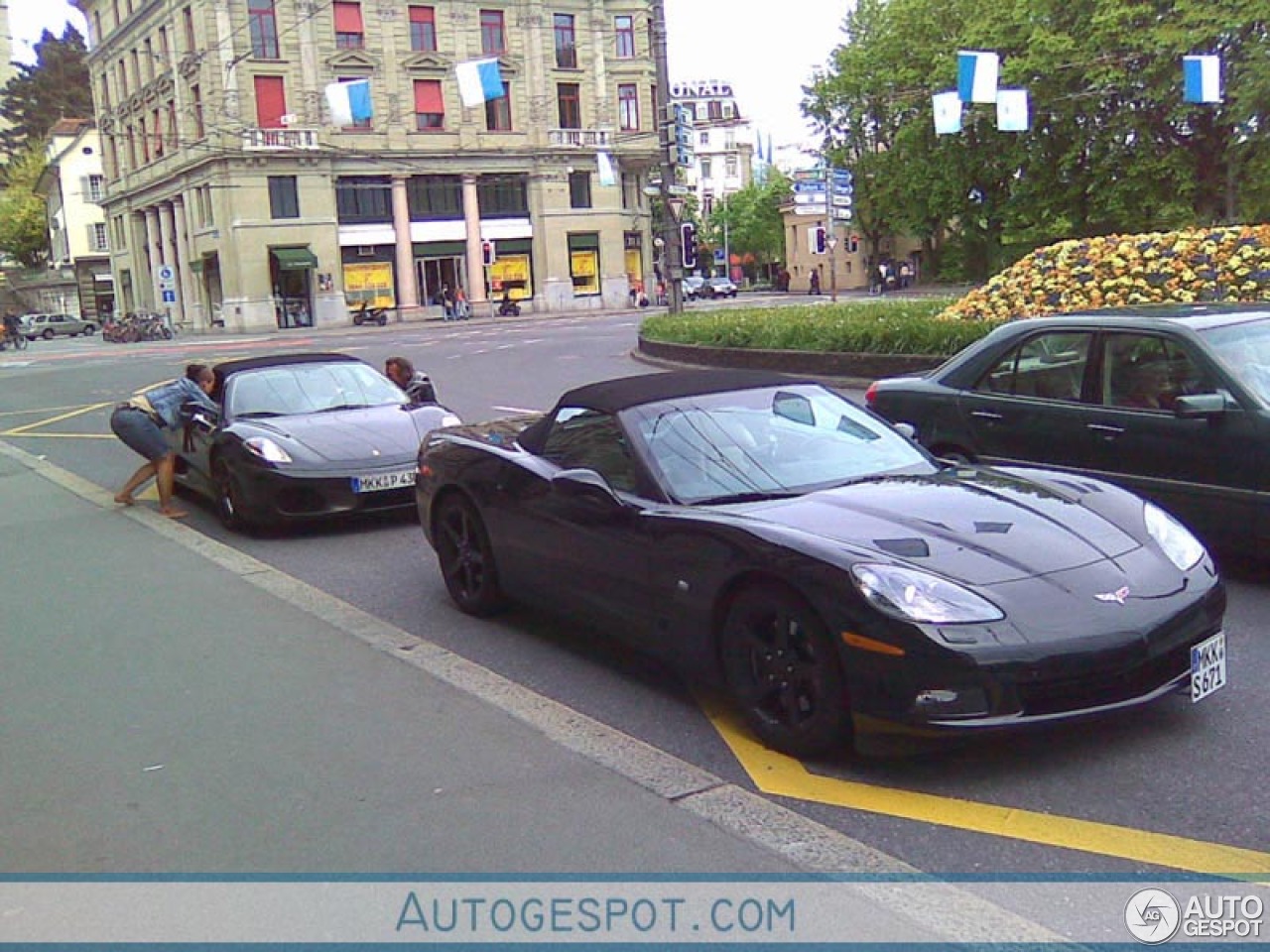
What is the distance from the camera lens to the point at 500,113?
61781 mm

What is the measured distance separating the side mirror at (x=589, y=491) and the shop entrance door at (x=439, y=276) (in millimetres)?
58312

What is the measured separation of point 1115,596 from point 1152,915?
128cm

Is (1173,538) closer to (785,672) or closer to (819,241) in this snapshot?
(785,672)

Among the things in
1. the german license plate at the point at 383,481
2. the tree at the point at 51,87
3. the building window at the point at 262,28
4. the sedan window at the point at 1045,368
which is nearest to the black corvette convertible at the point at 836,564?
the sedan window at the point at 1045,368

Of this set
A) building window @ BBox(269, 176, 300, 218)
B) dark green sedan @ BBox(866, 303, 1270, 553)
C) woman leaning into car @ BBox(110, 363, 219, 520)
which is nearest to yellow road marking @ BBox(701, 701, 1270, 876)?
dark green sedan @ BBox(866, 303, 1270, 553)

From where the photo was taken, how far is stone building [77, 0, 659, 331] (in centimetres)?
5659

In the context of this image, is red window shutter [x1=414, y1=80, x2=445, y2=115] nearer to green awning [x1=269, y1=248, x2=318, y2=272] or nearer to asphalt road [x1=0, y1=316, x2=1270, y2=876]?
green awning [x1=269, y1=248, x2=318, y2=272]

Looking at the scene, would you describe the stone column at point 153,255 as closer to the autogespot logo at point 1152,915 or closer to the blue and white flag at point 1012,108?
the blue and white flag at point 1012,108

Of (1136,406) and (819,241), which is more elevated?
(819,241)

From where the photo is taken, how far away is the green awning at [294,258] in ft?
189

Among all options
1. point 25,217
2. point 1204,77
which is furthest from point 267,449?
point 25,217

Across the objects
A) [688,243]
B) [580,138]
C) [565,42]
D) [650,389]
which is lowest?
[650,389]

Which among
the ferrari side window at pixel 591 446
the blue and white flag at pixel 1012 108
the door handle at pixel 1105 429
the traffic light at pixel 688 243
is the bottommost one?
the door handle at pixel 1105 429

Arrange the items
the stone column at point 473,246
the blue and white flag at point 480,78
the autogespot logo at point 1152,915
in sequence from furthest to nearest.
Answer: the stone column at point 473,246 → the blue and white flag at point 480,78 → the autogespot logo at point 1152,915
